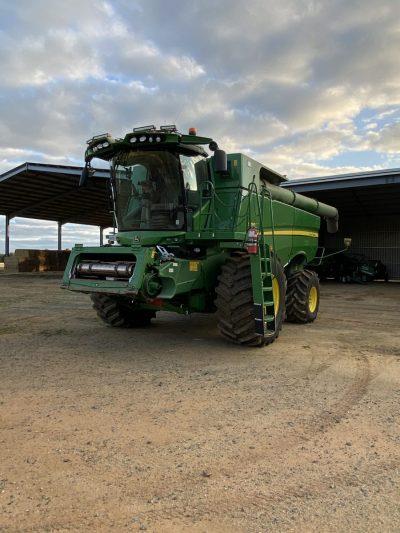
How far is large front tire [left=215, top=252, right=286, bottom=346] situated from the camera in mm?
6234

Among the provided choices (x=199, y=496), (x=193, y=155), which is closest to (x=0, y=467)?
(x=199, y=496)

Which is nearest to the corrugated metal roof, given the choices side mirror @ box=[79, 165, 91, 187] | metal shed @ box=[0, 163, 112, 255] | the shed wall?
metal shed @ box=[0, 163, 112, 255]

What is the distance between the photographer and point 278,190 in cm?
869

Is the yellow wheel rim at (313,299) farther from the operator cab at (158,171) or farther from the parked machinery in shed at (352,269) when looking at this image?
the parked machinery in shed at (352,269)

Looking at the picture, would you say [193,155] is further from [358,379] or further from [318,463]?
[318,463]

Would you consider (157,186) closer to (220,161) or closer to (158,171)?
(158,171)

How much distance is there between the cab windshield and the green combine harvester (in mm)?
15

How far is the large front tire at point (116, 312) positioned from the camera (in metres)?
7.68

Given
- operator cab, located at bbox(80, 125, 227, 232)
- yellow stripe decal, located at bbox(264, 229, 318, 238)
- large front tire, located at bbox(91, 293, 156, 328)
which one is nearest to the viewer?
operator cab, located at bbox(80, 125, 227, 232)

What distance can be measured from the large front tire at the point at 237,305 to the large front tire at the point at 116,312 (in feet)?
6.19

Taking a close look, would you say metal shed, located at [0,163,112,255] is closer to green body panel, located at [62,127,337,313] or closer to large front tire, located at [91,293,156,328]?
large front tire, located at [91,293,156,328]

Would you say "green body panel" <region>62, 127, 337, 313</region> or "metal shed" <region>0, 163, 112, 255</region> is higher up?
"metal shed" <region>0, 163, 112, 255</region>

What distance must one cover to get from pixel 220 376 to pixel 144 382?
88cm

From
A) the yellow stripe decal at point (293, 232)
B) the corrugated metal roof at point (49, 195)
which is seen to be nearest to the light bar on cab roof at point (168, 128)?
the yellow stripe decal at point (293, 232)
